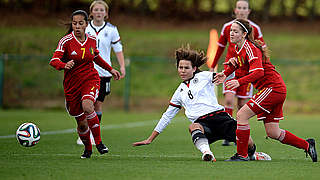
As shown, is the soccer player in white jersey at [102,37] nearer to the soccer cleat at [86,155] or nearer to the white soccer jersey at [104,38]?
the white soccer jersey at [104,38]

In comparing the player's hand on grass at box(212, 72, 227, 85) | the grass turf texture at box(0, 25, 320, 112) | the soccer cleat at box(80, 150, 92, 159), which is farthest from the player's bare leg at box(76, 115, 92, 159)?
the grass turf texture at box(0, 25, 320, 112)

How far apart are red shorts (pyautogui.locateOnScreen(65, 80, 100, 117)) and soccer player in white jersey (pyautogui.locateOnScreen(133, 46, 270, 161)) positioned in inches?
37.0

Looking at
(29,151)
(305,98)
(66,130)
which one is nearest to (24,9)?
(305,98)

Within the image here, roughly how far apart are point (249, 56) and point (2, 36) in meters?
20.5

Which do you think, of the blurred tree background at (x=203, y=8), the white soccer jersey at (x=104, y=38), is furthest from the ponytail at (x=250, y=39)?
the blurred tree background at (x=203, y=8)

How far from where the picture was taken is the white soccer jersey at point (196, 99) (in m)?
7.34

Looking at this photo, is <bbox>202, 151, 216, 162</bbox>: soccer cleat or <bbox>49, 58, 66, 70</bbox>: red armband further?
<bbox>49, 58, 66, 70</bbox>: red armband

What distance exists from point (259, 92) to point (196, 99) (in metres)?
0.77

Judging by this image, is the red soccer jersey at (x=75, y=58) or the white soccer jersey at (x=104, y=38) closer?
the red soccer jersey at (x=75, y=58)

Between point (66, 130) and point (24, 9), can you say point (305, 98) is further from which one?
point (24, 9)

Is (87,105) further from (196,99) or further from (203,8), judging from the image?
(203,8)

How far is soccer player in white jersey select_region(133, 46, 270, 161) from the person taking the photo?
288 inches

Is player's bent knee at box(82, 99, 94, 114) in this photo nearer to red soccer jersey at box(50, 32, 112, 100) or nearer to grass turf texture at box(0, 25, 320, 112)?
red soccer jersey at box(50, 32, 112, 100)

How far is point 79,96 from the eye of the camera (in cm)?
760
